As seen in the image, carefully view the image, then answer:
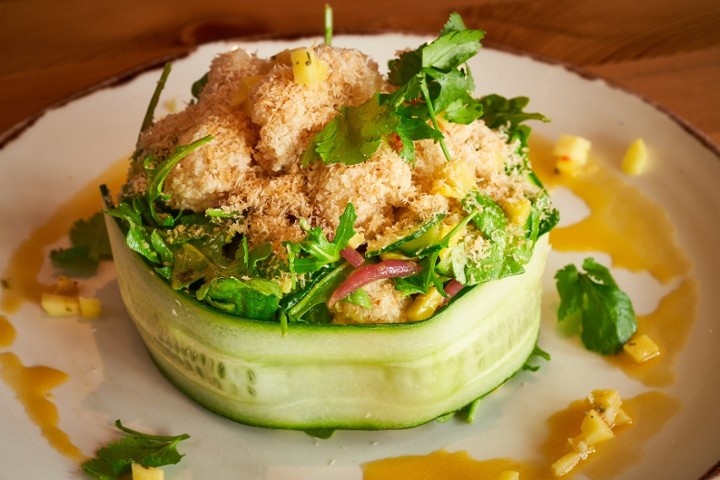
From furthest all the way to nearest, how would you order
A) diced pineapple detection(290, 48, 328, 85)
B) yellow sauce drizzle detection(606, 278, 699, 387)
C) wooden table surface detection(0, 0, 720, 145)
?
1. wooden table surface detection(0, 0, 720, 145)
2. yellow sauce drizzle detection(606, 278, 699, 387)
3. diced pineapple detection(290, 48, 328, 85)

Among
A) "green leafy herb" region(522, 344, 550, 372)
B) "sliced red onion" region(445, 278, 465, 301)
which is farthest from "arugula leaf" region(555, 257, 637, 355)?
"sliced red onion" region(445, 278, 465, 301)

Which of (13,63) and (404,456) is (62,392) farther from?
(13,63)

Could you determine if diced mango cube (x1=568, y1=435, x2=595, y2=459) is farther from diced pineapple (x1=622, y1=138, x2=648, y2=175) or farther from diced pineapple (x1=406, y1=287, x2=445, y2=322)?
diced pineapple (x1=622, y1=138, x2=648, y2=175)

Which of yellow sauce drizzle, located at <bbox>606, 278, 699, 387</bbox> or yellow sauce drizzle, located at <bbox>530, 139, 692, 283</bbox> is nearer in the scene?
yellow sauce drizzle, located at <bbox>606, 278, 699, 387</bbox>

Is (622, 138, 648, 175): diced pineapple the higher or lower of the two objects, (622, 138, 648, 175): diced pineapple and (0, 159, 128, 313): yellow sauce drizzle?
the lower

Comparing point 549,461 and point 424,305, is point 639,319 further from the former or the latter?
point 424,305

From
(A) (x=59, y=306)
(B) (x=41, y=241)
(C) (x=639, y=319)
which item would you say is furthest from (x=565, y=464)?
(B) (x=41, y=241)
